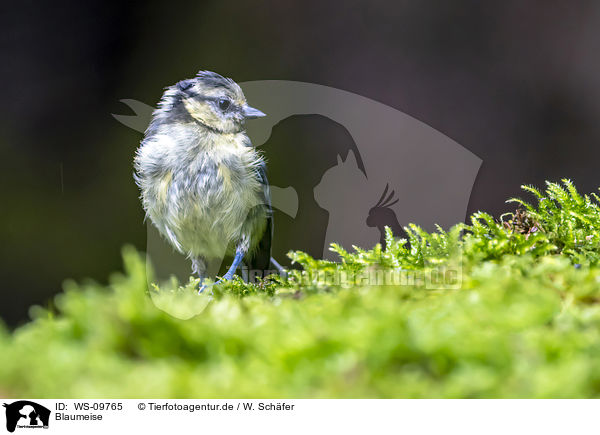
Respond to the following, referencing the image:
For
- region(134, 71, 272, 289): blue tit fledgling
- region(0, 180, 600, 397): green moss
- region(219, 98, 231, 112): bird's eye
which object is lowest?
region(0, 180, 600, 397): green moss

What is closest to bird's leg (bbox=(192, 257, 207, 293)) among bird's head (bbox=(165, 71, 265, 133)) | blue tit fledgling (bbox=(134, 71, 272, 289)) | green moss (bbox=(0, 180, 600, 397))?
blue tit fledgling (bbox=(134, 71, 272, 289))

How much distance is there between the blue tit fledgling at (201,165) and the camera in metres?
1.75

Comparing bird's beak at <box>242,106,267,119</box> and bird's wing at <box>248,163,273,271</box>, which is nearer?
bird's beak at <box>242,106,267,119</box>

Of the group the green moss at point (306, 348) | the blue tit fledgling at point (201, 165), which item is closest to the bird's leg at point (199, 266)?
the blue tit fledgling at point (201, 165)

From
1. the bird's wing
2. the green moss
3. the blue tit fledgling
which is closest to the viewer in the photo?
the green moss

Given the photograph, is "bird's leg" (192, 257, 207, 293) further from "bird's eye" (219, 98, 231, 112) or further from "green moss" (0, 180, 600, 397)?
"green moss" (0, 180, 600, 397)

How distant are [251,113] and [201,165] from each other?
24 cm

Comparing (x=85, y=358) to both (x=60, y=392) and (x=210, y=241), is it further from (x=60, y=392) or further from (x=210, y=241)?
(x=210, y=241)

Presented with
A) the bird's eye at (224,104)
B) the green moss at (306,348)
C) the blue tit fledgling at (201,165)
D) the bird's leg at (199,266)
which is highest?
the bird's eye at (224,104)

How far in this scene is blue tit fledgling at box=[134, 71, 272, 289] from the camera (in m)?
1.75

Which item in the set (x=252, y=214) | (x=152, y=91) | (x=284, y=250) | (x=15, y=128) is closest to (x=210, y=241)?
(x=252, y=214)

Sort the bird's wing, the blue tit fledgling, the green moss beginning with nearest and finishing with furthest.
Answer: the green moss → the blue tit fledgling → the bird's wing

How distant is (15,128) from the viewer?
2854mm

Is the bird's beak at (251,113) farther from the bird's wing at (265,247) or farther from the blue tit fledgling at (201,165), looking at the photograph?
the bird's wing at (265,247)
